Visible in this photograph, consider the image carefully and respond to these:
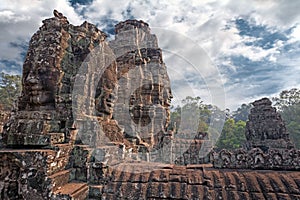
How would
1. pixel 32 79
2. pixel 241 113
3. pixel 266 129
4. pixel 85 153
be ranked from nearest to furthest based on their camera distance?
pixel 85 153 → pixel 32 79 → pixel 266 129 → pixel 241 113

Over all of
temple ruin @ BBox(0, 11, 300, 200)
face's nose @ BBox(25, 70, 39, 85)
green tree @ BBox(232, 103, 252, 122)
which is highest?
green tree @ BBox(232, 103, 252, 122)

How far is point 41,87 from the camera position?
3678 millimetres

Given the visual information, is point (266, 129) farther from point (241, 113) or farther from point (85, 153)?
point (241, 113)

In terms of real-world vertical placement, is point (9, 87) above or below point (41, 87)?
above

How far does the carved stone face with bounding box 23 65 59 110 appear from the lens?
3.68m

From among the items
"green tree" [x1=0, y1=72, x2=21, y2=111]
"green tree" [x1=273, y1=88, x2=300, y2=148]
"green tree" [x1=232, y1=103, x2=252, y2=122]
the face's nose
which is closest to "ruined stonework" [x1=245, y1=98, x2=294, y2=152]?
the face's nose

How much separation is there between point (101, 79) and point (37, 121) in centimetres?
176

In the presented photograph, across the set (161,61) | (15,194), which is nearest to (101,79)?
(15,194)

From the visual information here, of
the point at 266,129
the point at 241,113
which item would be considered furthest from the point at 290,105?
the point at 241,113

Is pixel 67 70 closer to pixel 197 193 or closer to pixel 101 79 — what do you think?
pixel 101 79

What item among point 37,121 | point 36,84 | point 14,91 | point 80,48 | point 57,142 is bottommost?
point 57,142

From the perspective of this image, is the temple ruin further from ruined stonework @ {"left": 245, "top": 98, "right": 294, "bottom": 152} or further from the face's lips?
ruined stonework @ {"left": 245, "top": 98, "right": 294, "bottom": 152}

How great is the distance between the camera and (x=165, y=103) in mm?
16891

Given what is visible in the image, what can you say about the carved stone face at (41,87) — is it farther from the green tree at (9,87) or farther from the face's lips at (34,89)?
the green tree at (9,87)
